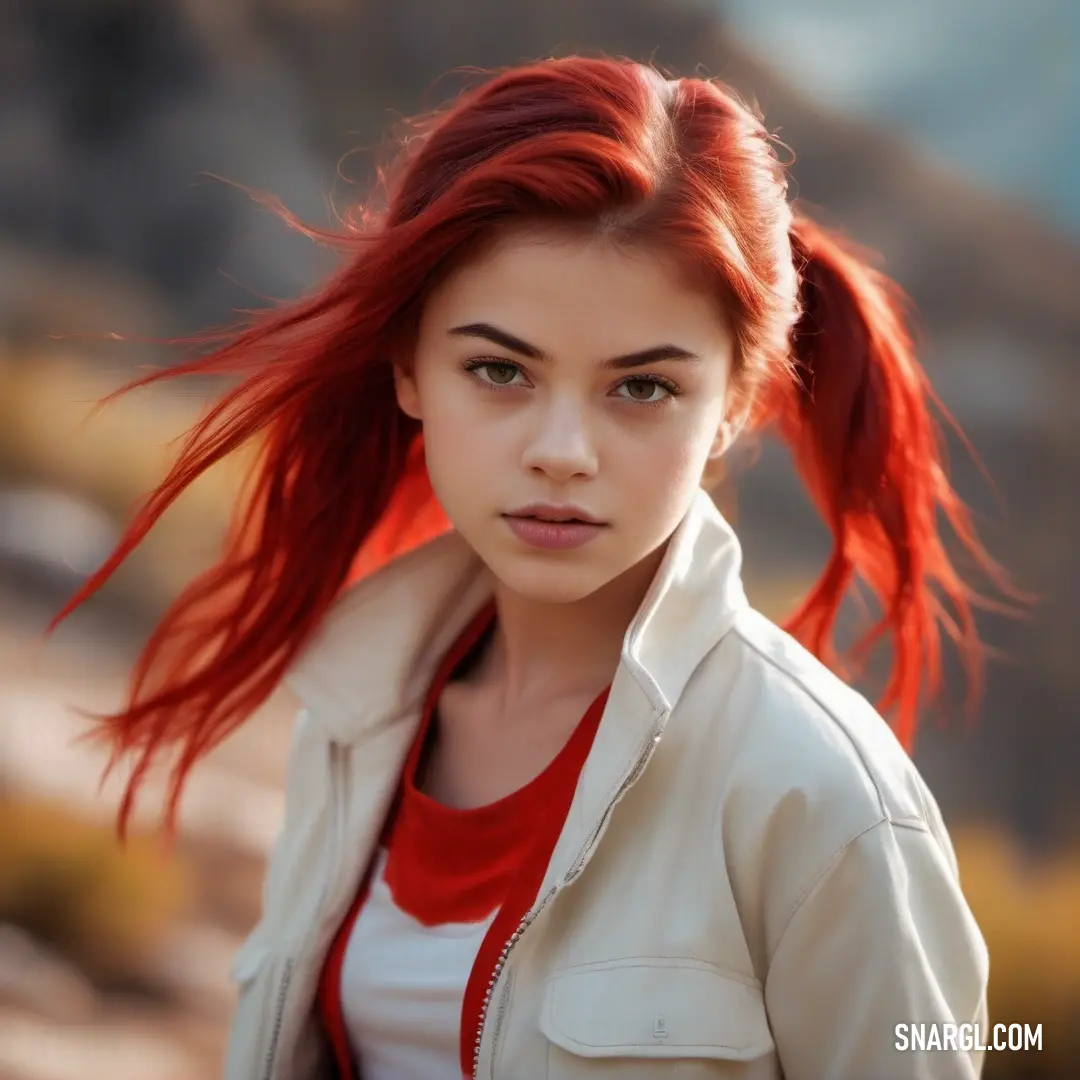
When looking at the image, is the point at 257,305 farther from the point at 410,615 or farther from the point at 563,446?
the point at 563,446

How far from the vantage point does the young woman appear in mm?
1217

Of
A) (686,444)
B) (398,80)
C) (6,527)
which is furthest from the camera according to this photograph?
(398,80)

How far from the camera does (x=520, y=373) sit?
129 cm

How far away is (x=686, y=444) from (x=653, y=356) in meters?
0.11

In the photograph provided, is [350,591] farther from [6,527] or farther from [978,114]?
[978,114]

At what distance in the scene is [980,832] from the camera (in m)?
3.74

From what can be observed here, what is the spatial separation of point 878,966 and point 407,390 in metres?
0.79

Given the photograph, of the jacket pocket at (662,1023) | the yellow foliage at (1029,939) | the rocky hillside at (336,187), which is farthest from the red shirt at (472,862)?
the rocky hillside at (336,187)

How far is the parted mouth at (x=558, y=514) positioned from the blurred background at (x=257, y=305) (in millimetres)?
2081

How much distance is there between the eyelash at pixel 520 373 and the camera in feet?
4.15

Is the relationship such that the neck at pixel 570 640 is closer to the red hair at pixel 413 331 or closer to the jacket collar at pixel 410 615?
the jacket collar at pixel 410 615

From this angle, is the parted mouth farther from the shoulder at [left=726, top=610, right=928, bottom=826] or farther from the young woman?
the shoulder at [left=726, top=610, right=928, bottom=826]

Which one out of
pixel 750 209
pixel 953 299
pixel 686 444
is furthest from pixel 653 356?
pixel 953 299

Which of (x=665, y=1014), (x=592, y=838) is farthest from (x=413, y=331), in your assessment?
(x=665, y=1014)
